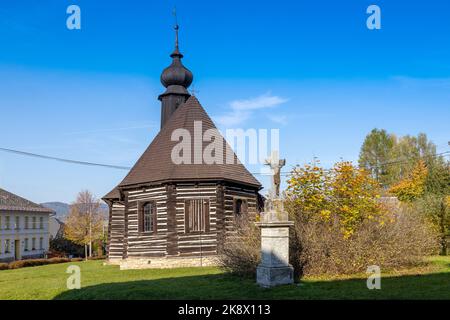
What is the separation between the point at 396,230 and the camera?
14.3 m

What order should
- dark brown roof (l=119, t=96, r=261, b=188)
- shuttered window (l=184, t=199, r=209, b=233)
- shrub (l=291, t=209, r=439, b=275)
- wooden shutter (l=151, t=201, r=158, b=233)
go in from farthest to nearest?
wooden shutter (l=151, t=201, r=158, b=233), dark brown roof (l=119, t=96, r=261, b=188), shuttered window (l=184, t=199, r=209, b=233), shrub (l=291, t=209, r=439, b=275)

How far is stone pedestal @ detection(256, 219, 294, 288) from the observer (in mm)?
11688

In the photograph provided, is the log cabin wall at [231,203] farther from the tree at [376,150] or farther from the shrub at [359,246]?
the tree at [376,150]

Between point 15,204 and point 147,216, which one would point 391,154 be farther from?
point 15,204

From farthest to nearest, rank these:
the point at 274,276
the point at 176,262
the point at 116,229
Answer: the point at 116,229, the point at 176,262, the point at 274,276

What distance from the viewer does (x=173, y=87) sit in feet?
93.4

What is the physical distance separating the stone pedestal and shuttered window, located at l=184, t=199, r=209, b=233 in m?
8.56

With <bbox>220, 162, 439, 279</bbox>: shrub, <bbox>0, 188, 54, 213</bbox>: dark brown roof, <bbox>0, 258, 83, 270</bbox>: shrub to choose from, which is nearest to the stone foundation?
<bbox>220, 162, 439, 279</bbox>: shrub

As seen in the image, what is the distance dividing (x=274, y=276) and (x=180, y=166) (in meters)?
10.3

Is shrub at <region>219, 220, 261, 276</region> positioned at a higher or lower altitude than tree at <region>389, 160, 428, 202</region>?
lower

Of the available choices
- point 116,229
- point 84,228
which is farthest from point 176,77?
point 84,228

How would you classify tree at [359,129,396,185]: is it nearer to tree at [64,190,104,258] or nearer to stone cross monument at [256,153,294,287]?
tree at [64,190,104,258]

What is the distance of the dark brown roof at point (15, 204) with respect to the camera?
47.2 m

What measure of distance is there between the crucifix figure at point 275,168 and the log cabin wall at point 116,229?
15.4 m
